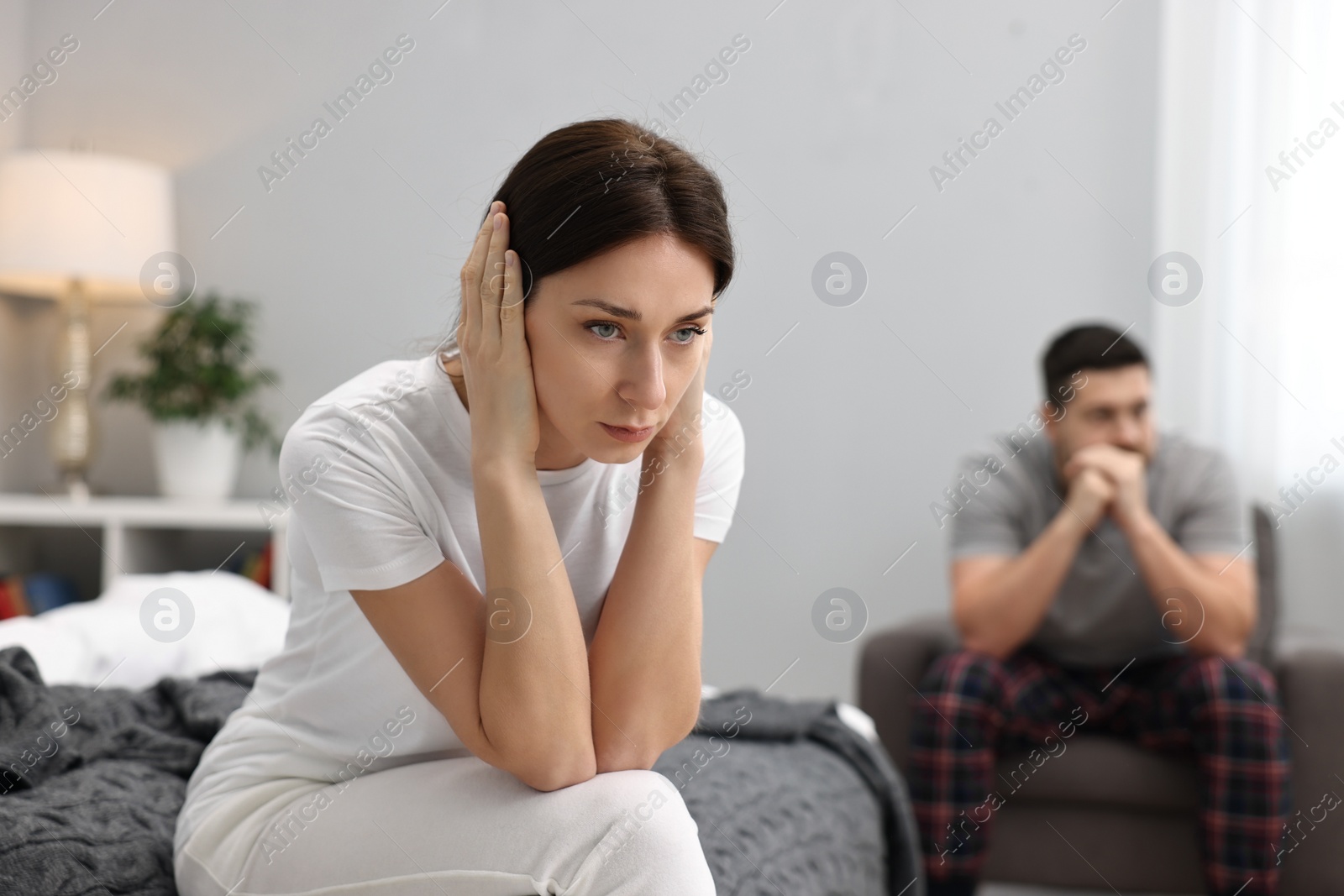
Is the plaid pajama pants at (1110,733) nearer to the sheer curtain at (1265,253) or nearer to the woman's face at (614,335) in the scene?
the sheer curtain at (1265,253)

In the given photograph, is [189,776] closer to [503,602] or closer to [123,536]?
[503,602]

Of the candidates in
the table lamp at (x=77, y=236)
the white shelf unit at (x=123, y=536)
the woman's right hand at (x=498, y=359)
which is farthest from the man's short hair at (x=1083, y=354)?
the table lamp at (x=77, y=236)

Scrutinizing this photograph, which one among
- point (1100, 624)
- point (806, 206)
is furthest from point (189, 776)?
point (806, 206)

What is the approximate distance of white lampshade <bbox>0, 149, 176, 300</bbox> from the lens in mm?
2666

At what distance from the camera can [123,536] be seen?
9.04 ft

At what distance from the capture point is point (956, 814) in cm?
202

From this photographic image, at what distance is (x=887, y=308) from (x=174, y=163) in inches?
80.3

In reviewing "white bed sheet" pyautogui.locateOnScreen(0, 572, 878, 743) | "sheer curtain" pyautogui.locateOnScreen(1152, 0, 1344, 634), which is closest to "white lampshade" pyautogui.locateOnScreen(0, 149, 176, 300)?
"white bed sheet" pyautogui.locateOnScreen(0, 572, 878, 743)

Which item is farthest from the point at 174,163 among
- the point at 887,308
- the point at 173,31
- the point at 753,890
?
the point at 753,890

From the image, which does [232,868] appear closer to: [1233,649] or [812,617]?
[1233,649]

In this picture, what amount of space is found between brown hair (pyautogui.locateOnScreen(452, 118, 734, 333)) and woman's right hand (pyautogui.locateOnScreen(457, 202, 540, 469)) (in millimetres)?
16

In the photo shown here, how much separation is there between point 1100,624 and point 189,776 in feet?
5.45

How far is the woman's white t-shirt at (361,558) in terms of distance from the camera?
0.95 meters

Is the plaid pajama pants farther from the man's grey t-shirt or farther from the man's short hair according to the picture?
the man's short hair
